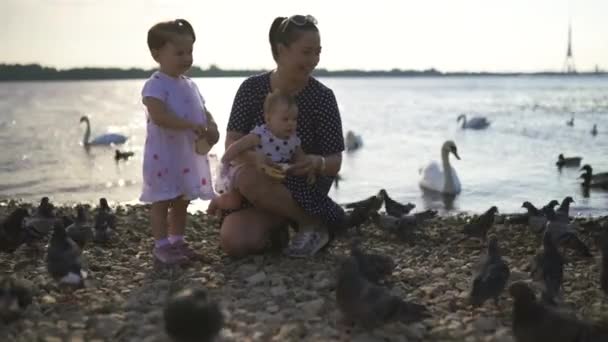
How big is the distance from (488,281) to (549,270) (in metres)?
0.62

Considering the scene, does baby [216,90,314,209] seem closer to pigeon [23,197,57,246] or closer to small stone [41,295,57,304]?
small stone [41,295,57,304]

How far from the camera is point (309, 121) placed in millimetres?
6527

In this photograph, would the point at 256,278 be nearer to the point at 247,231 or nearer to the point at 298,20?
the point at 247,231

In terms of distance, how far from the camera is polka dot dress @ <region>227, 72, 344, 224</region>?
6.51 meters

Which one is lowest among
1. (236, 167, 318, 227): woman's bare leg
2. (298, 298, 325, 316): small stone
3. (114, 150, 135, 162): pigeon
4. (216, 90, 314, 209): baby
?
(114, 150, 135, 162): pigeon

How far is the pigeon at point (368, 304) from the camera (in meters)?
4.54

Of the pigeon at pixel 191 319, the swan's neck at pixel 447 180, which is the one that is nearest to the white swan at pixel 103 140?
the swan's neck at pixel 447 180

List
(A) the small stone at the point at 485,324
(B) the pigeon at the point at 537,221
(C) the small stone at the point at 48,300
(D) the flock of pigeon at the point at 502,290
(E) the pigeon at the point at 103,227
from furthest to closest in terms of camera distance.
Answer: (B) the pigeon at the point at 537,221
(E) the pigeon at the point at 103,227
(C) the small stone at the point at 48,300
(A) the small stone at the point at 485,324
(D) the flock of pigeon at the point at 502,290

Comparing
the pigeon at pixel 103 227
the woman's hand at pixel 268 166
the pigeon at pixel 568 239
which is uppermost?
the woman's hand at pixel 268 166

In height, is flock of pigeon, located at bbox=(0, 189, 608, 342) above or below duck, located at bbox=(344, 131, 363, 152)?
above

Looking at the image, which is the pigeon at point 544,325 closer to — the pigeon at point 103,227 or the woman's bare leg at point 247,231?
the woman's bare leg at point 247,231

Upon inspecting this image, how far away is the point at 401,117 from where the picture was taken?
38.8 metres

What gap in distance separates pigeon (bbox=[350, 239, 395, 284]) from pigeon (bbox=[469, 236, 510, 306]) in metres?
0.75

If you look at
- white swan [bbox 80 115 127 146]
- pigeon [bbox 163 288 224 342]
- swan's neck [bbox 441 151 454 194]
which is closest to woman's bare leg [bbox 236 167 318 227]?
pigeon [bbox 163 288 224 342]
